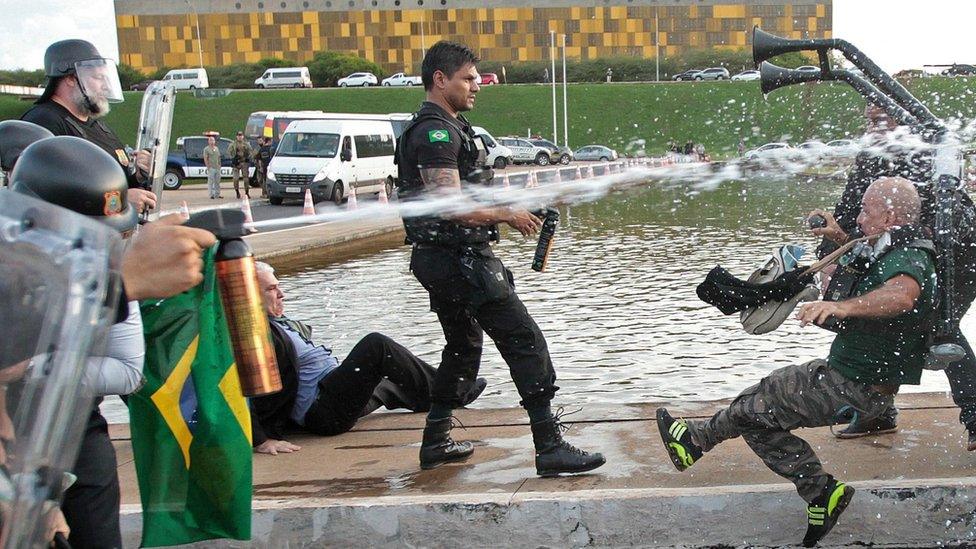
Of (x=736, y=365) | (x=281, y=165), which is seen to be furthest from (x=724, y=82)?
(x=736, y=365)

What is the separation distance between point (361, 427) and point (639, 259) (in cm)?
767

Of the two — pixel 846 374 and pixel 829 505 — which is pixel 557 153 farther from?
pixel 829 505

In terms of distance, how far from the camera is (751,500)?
389 centimetres

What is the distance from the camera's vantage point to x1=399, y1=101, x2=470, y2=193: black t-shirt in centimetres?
421

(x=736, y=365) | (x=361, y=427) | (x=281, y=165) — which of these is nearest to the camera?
(x=361, y=427)

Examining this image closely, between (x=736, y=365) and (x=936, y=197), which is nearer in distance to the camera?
(x=936, y=197)

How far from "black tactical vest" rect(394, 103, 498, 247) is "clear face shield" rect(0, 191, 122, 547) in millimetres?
2689

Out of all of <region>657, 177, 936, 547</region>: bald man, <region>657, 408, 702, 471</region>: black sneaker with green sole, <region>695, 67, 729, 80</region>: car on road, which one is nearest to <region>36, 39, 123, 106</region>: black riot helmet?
<region>657, 408, 702, 471</region>: black sneaker with green sole

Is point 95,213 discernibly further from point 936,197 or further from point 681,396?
point 681,396

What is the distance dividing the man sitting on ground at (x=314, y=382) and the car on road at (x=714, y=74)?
6882 centimetres

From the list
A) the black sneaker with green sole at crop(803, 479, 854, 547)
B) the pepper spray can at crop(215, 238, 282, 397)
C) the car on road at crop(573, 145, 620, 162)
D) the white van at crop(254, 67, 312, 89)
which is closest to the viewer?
the pepper spray can at crop(215, 238, 282, 397)

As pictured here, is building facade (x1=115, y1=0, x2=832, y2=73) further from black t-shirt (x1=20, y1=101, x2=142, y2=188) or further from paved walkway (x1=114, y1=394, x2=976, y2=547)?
paved walkway (x1=114, y1=394, x2=976, y2=547)

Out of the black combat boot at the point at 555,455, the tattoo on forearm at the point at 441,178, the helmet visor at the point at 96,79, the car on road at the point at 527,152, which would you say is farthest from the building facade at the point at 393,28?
the black combat boot at the point at 555,455

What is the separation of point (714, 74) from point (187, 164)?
152ft
